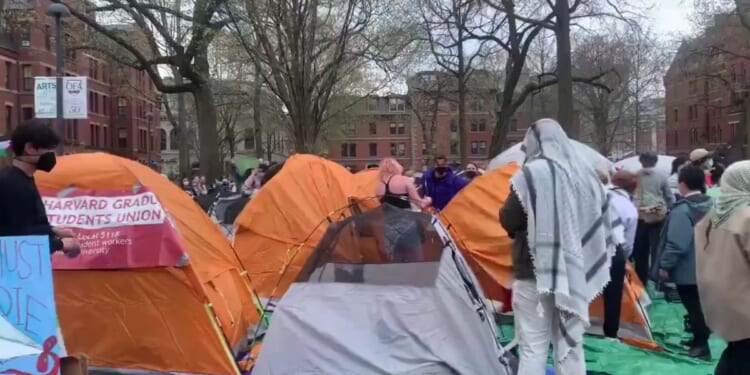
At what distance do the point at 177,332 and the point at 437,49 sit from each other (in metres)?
23.5

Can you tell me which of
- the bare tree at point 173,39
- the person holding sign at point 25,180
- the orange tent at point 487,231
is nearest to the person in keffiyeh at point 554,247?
the person holding sign at point 25,180

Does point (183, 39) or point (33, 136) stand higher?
point (183, 39)

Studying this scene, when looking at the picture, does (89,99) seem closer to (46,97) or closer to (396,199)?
(46,97)

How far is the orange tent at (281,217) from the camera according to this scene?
884cm

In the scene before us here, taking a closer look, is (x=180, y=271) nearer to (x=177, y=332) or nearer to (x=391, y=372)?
(x=177, y=332)

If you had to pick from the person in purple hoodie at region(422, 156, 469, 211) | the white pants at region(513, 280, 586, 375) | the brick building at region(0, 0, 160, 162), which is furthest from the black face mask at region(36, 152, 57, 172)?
the brick building at region(0, 0, 160, 162)

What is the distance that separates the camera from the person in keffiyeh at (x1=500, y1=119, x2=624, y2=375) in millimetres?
4715

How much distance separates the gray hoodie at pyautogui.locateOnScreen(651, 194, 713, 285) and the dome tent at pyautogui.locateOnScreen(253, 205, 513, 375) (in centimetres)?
196

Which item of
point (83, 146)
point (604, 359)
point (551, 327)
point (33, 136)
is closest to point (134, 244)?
point (33, 136)

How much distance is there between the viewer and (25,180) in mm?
4258

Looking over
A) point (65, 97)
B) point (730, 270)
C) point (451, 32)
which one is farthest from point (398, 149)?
point (730, 270)

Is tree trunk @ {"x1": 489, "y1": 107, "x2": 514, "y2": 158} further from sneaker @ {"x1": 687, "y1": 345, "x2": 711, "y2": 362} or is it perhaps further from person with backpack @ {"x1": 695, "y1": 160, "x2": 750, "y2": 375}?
person with backpack @ {"x1": 695, "y1": 160, "x2": 750, "y2": 375}

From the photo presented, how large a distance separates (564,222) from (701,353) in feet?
9.92

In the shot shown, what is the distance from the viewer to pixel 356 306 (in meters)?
5.52
